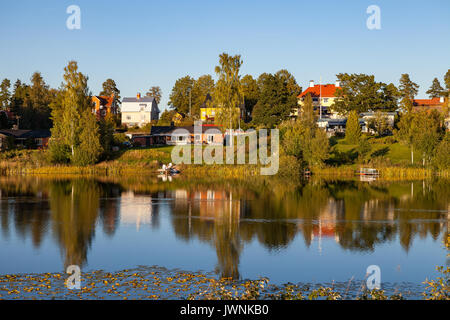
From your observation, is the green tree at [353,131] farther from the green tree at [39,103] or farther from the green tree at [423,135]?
the green tree at [39,103]

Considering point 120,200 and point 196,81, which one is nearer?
point 120,200

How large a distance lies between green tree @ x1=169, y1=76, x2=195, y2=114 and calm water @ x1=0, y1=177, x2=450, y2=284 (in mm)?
87307

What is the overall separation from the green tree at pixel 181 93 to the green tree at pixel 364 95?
152 ft

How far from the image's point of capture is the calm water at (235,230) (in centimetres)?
2347

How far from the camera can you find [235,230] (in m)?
31.6

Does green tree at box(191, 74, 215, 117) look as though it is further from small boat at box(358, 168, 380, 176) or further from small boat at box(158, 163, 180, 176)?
small boat at box(358, 168, 380, 176)

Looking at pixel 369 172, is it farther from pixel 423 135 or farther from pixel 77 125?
pixel 77 125

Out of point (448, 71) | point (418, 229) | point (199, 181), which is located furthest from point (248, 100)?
point (418, 229)

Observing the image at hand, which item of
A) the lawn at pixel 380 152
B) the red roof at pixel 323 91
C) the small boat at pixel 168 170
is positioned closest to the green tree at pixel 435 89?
the red roof at pixel 323 91

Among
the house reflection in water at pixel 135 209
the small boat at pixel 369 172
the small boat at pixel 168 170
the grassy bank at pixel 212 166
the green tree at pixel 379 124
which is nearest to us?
the house reflection in water at pixel 135 209

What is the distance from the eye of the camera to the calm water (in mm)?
23469

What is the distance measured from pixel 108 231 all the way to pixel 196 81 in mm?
119699
